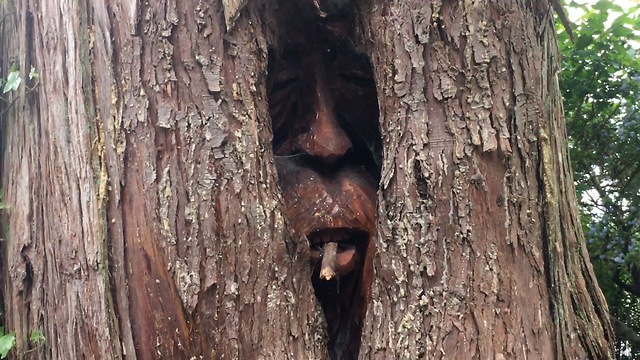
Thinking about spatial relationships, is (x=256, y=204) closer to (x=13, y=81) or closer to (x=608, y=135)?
(x=13, y=81)

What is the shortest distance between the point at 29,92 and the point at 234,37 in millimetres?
649

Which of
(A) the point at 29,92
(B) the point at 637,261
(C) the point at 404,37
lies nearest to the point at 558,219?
(C) the point at 404,37

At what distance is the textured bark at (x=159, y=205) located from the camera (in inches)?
58.2

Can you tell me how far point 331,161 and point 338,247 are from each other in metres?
0.29

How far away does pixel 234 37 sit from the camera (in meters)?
1.60

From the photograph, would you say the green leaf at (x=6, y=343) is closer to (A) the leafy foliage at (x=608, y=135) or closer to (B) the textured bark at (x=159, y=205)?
(B) the textured bark at (x=159, y=205)

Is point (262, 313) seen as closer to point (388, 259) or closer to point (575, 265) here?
point (388, 259)

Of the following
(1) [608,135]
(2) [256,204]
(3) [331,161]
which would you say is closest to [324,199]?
(3) [331,161]

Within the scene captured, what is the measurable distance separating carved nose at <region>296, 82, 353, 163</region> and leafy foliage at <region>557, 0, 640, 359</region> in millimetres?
1408

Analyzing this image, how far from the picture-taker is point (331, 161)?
200 cm

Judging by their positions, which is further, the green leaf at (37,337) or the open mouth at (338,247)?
the open mouth at (338,247)

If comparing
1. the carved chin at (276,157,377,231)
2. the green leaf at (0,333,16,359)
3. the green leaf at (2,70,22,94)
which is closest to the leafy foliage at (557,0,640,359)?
the carved chin at (276,157,377,231)

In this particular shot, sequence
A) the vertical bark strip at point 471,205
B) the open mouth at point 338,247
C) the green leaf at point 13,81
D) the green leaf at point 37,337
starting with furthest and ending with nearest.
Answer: the open mouth at point 338,247 → the green leaf at point 13,81 → the green leaf at point 37,337 → the vertical bark strip at point 471,205

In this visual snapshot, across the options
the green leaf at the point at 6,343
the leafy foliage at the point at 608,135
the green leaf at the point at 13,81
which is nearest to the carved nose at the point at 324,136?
the green leaf at the point at 13,81
